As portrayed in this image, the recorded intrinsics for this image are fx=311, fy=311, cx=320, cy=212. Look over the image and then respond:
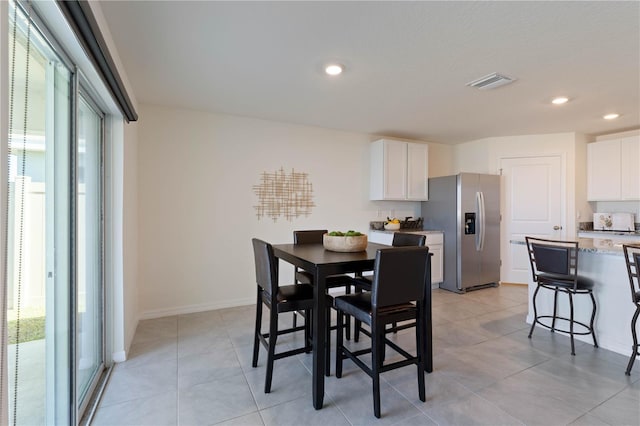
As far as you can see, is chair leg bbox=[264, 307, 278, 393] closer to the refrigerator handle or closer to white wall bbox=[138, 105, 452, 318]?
white wall bbox=[138, 105, 452, 318]

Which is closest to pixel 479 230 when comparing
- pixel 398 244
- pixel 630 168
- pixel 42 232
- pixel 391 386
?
pixel 630 168

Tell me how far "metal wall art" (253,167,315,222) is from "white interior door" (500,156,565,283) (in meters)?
3.14

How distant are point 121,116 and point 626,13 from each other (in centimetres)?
342

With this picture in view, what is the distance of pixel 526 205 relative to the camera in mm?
4809

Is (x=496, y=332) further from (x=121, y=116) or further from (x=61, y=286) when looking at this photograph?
(x=121, y=116)

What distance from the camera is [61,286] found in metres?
1.56

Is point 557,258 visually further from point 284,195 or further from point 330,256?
point 284,195

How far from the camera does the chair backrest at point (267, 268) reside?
2.06 meters

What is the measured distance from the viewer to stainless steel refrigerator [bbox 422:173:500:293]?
4.45 m

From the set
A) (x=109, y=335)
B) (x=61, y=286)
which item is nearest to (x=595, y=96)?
(x=61, y=286)

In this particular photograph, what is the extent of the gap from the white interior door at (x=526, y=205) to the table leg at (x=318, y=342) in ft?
13.7

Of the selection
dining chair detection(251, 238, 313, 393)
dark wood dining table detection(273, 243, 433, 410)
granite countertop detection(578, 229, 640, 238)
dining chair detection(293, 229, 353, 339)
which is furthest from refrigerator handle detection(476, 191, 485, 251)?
dining chair detection(251, 238, 313, 393)

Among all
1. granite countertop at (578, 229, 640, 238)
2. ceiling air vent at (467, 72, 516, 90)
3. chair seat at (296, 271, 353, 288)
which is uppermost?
ceiling air vent at (467, 72, 516, 90)

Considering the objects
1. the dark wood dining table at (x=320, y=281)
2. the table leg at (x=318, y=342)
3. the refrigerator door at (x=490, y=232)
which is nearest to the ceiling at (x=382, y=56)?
the refrigerator door at (x=490, y=232)
